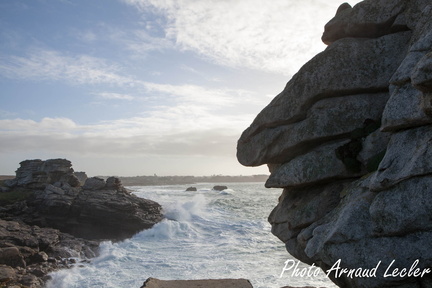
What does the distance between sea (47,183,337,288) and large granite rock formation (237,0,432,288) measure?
5.78m

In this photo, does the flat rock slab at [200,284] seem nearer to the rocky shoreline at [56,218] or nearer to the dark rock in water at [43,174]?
the rocky shoreline at [56,218]

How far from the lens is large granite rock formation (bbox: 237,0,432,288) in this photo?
32.5ft

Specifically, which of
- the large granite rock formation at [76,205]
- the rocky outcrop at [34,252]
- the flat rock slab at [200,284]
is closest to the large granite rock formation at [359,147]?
the flat rock slab at [200,284]

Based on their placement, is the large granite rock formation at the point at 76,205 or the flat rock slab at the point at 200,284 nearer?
the flat rock slab at the point at 200,284

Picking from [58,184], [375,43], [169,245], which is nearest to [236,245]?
[169,245]

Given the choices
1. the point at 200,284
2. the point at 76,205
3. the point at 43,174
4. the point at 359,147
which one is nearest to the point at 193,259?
the point at 200,284

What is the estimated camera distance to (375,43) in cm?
1551

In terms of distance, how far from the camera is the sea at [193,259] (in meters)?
27.8

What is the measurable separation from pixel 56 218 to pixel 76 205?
2.67 metres

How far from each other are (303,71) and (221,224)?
40465 mm

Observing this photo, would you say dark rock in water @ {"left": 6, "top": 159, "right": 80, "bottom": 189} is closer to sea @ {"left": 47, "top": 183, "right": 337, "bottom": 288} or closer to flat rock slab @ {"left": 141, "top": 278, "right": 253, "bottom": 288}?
sea @ {"left": 47, "top": 183, "right": 337, "bottom": 288}

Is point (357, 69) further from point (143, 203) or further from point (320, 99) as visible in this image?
point (143, 203)

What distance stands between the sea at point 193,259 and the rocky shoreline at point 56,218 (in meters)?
1.88

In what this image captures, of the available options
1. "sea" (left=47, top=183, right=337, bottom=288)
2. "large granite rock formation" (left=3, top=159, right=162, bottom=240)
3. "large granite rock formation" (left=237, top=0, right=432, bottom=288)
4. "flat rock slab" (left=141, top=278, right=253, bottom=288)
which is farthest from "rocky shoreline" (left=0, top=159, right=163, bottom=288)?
"large granite rock formation" (left=237, top=0, right=432, bottom=288)
